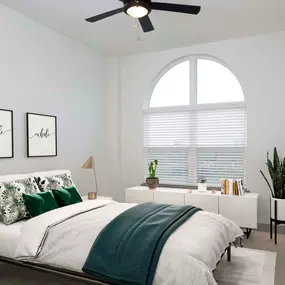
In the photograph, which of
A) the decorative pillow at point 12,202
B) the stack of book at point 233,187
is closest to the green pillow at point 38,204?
the decorative pillow at point 12,202

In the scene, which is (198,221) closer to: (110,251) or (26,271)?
(110,251)

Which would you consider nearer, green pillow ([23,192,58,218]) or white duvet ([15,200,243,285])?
white duvet ([15,200,243,285])

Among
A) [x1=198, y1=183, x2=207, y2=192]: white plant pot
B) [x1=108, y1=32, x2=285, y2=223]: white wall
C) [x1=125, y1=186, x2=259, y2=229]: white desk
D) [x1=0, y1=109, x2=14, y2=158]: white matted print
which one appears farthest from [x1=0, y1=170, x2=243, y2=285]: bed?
[x1=108, y1=32, x2=285, y2=223]: white wall

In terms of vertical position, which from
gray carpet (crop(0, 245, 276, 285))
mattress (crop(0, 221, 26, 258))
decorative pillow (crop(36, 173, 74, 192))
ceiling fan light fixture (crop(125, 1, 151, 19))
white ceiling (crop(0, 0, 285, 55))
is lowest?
gray carpet (crop(0, 245, 276, 285))

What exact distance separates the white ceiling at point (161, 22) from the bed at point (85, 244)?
2.55m

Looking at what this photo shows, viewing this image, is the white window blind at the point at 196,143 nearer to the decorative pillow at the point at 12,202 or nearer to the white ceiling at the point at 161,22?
the white ceiling at the point at 161,22

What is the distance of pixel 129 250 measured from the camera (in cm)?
246

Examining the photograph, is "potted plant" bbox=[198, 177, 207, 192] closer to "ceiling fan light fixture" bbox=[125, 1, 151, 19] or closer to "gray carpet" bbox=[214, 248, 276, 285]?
"gray carpet" bbox=[214, 248, 276, 285]

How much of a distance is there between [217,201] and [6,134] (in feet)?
10.1

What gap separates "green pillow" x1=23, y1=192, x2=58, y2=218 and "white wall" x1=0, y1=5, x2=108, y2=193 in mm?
788

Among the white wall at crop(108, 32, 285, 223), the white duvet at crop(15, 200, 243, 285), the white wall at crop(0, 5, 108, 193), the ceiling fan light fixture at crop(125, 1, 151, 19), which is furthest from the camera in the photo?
the white wall at crop(108, 32, 285, 223)

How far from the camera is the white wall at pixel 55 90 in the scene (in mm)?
4008

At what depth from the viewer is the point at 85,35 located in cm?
488

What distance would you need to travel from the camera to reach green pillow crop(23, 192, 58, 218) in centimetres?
326
